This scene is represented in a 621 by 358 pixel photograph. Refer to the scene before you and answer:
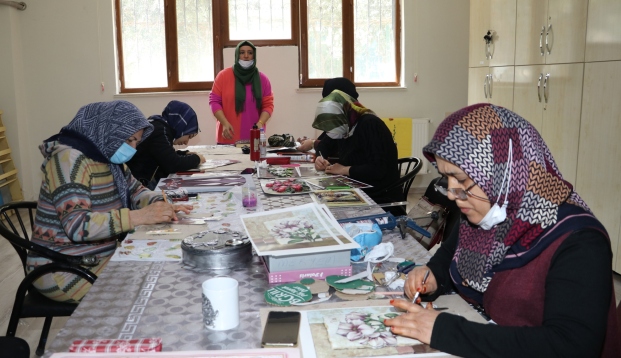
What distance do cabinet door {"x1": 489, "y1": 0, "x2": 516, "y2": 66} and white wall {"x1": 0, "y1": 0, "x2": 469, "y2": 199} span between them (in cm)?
139

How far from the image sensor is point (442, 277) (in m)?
1.59

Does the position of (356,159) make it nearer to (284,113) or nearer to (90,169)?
(90,169)

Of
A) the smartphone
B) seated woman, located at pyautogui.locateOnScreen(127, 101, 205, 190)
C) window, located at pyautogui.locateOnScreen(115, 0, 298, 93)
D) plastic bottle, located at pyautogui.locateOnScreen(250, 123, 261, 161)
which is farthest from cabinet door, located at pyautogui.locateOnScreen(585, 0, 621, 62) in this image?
window, located at pyautogui.locateOnScreen(115, 0, 298, 93)

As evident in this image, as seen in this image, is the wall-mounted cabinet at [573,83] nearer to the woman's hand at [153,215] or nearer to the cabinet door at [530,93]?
the cabinet door at [530,93]

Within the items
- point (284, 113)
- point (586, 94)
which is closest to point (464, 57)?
point (284, 113)

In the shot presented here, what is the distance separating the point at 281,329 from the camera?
1289 millimetres

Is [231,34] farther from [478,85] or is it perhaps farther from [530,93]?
[530,93]

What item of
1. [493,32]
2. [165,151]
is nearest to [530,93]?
[493,32]

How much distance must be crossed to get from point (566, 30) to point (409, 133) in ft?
8.31

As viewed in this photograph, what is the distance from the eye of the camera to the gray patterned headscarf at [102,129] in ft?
7.48

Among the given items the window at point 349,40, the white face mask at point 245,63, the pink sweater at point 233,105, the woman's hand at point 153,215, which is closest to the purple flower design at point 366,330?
the woman's hand at point 153,215

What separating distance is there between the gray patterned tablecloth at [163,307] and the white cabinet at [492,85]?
3.32 metres

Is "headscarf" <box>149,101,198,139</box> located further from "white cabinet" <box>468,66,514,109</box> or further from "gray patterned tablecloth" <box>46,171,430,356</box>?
"white cabinet" <box>468,66,514,109</box>

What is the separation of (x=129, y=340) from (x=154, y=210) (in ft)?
3.42
